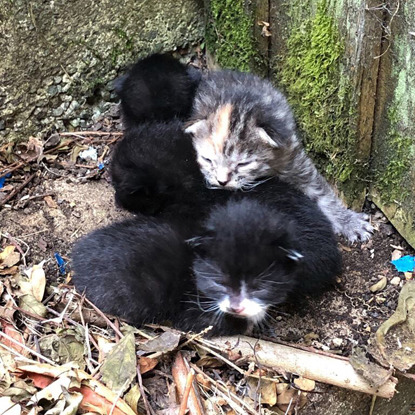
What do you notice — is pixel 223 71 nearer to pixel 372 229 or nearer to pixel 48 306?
pixel 372 229

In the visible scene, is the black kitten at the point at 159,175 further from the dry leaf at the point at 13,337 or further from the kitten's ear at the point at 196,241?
the dry leaf at the point at 13,337

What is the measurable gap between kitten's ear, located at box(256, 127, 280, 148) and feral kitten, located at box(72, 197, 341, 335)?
0.39 meters

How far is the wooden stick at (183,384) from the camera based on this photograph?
256cm

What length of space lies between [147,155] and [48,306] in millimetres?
955

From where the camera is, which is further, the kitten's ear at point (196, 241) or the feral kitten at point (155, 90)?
the feral kitten at point (155, 90)

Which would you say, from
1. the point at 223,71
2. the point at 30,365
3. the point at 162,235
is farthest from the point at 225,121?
the point at 30,365

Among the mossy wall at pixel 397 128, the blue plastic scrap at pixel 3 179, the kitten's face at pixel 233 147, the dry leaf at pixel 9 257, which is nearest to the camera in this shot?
the mossy wall at pixel 397 128

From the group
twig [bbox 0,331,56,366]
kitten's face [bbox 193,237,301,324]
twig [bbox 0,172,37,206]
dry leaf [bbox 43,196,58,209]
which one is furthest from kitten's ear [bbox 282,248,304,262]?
twig [bbox 0,172,37,206]

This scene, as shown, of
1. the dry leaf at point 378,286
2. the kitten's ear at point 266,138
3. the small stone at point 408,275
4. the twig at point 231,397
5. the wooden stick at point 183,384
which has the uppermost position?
the kitten's ear at point 266,138

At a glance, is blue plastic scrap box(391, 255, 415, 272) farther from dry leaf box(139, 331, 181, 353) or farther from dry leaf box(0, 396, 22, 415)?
dry leaf box(0, 396, 22, 415)

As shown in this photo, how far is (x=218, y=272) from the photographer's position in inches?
106

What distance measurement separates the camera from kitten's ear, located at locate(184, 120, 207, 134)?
3.44 m

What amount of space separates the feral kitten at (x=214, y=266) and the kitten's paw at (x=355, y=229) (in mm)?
367

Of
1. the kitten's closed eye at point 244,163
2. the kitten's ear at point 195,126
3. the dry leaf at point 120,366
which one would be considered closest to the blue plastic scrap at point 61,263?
the dry leaf at point 120,366
